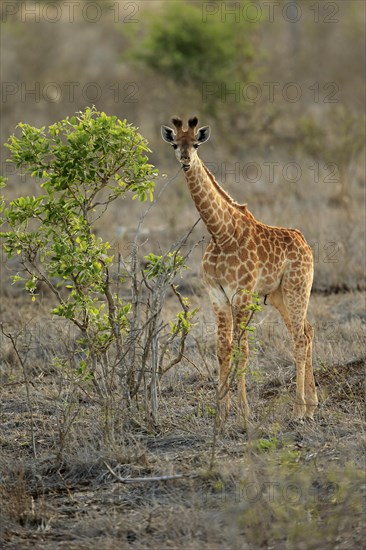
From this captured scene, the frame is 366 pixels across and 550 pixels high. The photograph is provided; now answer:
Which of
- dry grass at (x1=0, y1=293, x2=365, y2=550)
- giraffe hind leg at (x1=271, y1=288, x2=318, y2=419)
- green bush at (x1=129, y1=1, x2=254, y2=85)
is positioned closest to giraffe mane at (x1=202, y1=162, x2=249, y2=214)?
giraffe hind leg at (x1=271, y1=288, x2=318, y2=419)

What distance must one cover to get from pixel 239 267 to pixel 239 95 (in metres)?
11.9

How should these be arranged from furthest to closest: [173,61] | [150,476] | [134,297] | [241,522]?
1. [173,61]
2. [134,297]
3. [150,476]
4. [241,522]

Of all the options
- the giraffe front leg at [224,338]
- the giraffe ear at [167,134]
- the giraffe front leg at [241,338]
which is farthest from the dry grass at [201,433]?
the giraffe ear at [167,134]

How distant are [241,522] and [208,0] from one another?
1890 cm

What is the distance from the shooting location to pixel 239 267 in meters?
7.14

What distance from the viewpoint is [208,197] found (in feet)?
23.4

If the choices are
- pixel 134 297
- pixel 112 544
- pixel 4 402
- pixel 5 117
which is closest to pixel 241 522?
pixel 112 544

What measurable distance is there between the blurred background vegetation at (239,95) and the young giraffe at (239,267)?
3764 mm

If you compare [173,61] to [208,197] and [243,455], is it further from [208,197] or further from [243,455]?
[243,455]

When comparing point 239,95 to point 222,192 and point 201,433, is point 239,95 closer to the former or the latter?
point 222,192

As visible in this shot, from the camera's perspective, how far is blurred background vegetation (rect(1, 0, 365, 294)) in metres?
14.0

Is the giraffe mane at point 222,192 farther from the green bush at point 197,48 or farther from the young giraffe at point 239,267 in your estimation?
the green bush at point 197,48

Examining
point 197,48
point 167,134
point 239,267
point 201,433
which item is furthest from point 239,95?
point 201,433

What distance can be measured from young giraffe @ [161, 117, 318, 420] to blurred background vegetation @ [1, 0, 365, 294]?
3.76m
